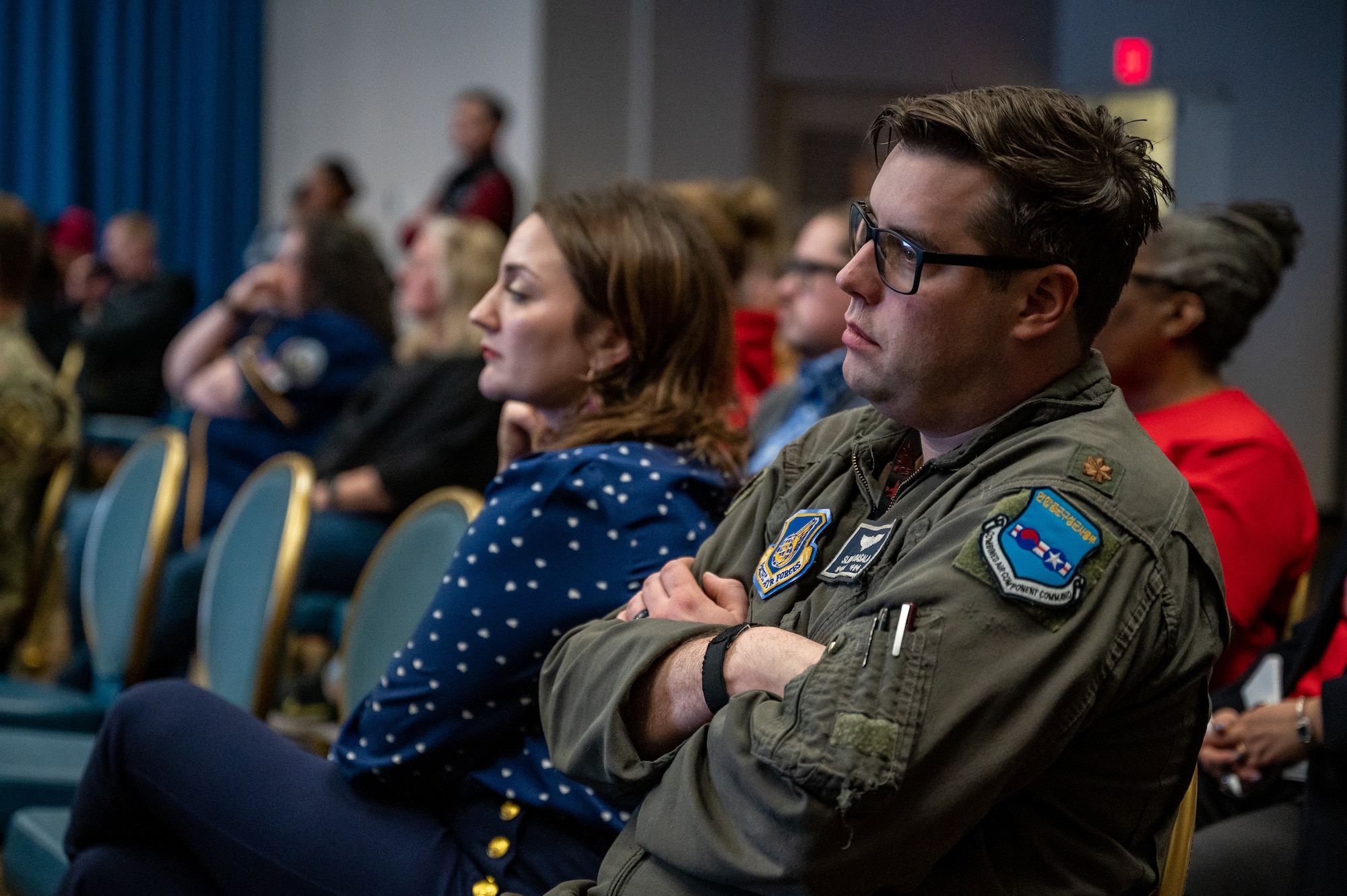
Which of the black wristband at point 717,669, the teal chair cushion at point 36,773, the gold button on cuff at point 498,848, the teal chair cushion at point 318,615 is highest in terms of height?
the black wristband at point 717,669

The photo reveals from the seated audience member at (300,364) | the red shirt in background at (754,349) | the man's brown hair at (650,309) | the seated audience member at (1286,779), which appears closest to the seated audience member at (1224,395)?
the seated audience member at (1286,779)

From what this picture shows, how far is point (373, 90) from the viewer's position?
7.68 m

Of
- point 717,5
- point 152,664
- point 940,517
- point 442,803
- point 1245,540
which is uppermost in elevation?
point 717,5

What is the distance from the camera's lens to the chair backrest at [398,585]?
188 cm

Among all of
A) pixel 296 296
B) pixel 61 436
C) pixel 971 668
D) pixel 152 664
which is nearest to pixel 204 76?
pixel 296 296

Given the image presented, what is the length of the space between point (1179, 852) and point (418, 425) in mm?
2630

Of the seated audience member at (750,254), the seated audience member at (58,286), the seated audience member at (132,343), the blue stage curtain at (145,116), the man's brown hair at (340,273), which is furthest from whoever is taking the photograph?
the blue stage curtain at (145,116)

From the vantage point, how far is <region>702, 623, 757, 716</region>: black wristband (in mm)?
1048

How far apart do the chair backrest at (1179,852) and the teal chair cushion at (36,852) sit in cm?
131

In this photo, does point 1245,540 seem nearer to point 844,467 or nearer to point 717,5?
point 844,467

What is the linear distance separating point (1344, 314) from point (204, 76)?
6.76 metres

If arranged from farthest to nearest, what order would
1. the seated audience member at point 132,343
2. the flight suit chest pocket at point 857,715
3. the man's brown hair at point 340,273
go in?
the seated audience member at point 132,343, the man's brown hair at point 340,273, the flight suit chest pocket at point 857,715

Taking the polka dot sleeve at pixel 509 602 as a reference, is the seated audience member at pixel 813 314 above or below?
above

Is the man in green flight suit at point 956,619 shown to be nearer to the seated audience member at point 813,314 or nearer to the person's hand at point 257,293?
the seated audience member at point 813,314
